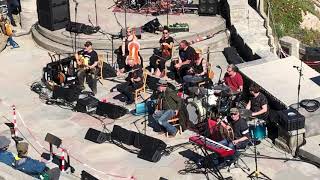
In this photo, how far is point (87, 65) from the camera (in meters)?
19.8

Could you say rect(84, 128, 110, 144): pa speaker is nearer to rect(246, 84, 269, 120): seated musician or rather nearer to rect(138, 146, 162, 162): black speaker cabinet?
rect(138, 146, 162, 162): black speaker cabinet

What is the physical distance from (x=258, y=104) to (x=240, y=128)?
1.45m

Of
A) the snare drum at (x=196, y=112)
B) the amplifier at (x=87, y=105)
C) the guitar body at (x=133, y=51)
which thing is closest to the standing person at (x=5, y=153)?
the amplifier at (x=87, y=105)

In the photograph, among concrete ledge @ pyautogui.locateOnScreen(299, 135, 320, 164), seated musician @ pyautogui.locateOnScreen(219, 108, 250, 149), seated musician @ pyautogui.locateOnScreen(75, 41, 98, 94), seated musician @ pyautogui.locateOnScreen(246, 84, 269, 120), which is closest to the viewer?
seated musician @ pyautogui.locateOnScreen(219, 108, 250, 149)

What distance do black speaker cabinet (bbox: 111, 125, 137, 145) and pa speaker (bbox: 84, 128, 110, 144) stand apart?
0.17m

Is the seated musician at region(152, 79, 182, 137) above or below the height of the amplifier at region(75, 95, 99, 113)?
above

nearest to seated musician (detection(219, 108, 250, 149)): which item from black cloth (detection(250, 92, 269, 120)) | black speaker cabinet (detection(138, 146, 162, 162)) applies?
black cloth (detection(250, 92, 269, 120))

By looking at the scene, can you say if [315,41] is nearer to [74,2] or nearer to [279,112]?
[74,2]

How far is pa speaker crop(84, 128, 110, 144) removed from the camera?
16.6 metres

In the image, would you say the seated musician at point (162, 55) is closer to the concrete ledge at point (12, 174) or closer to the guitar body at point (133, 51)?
the guitar body at point (133, 51)

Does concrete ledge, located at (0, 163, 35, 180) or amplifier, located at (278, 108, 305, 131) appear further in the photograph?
amplifier, located at (278, 108, 305, 131)

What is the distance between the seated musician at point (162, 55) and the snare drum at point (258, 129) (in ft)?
15.4

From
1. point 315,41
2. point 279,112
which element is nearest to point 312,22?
point 315,41

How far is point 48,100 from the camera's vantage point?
19234 mm
